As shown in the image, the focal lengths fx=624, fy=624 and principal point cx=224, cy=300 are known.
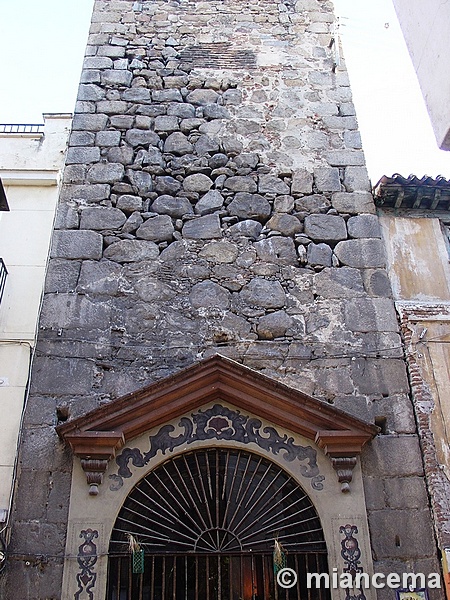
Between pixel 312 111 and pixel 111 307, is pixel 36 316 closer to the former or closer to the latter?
pixel 111 307

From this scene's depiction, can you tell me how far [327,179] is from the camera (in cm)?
735

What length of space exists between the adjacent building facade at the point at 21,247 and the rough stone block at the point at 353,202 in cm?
319

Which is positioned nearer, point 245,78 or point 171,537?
point 171,537

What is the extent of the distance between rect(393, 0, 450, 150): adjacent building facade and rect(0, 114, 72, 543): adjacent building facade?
4144mm

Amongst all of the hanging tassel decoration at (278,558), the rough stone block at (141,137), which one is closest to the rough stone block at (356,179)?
the rough stone block at (141,137)

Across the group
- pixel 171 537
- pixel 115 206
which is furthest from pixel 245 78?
pixel 171 537

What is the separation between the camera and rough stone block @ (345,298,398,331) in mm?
6328

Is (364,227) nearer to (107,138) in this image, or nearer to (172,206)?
(172,206)

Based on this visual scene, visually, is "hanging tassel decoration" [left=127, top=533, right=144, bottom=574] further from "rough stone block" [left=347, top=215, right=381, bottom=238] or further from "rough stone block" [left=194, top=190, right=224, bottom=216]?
"rough stone block" [left=347, top=215, right=381, bottom=238]

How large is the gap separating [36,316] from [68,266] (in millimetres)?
675

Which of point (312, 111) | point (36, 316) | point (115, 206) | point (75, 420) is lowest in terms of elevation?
point (75, 420)

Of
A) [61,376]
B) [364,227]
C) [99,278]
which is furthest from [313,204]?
[61,376]

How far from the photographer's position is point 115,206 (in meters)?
7.00

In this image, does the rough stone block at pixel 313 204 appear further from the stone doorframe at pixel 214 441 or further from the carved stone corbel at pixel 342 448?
the carved stone corbel at pixel 342 448
